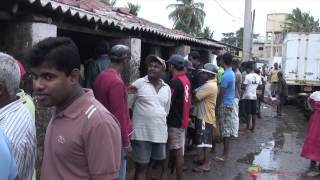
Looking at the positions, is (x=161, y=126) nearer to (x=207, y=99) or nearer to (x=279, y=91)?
(x=207, y=99)

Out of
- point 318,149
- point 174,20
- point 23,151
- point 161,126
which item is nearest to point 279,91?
point 318,149

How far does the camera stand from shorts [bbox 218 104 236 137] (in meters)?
7.87

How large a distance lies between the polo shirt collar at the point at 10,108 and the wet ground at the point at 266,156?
3.68 meters

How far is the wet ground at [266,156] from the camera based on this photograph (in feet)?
24.5

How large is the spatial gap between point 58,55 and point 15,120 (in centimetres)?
44

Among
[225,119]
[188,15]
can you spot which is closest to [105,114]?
[225,119]

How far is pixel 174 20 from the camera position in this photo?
41625 millimetres

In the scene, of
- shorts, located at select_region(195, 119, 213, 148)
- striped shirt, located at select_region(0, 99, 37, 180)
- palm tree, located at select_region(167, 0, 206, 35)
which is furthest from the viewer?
palm tree, located at select_region(167, 0, 206, 35)

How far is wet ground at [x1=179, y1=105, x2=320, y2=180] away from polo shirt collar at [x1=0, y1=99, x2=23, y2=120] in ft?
12.1

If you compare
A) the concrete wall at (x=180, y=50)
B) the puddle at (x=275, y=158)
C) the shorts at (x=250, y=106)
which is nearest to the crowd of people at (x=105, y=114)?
the puddle at (x=275, y=158)

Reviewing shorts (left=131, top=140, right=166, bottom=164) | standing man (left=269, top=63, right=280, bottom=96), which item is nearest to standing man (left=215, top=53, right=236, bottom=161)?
shorts (left=131, top=140, right=166, bottom=164)

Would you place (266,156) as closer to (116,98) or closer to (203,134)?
(203,134)

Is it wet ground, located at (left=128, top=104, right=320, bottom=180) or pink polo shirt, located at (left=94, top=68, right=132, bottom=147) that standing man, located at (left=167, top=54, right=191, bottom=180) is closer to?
wet ground, located at (left=128, top=104, right=320, bottom=180)

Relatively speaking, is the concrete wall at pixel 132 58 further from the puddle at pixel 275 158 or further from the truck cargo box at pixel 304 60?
the truck cargo box at pixel 304 60
